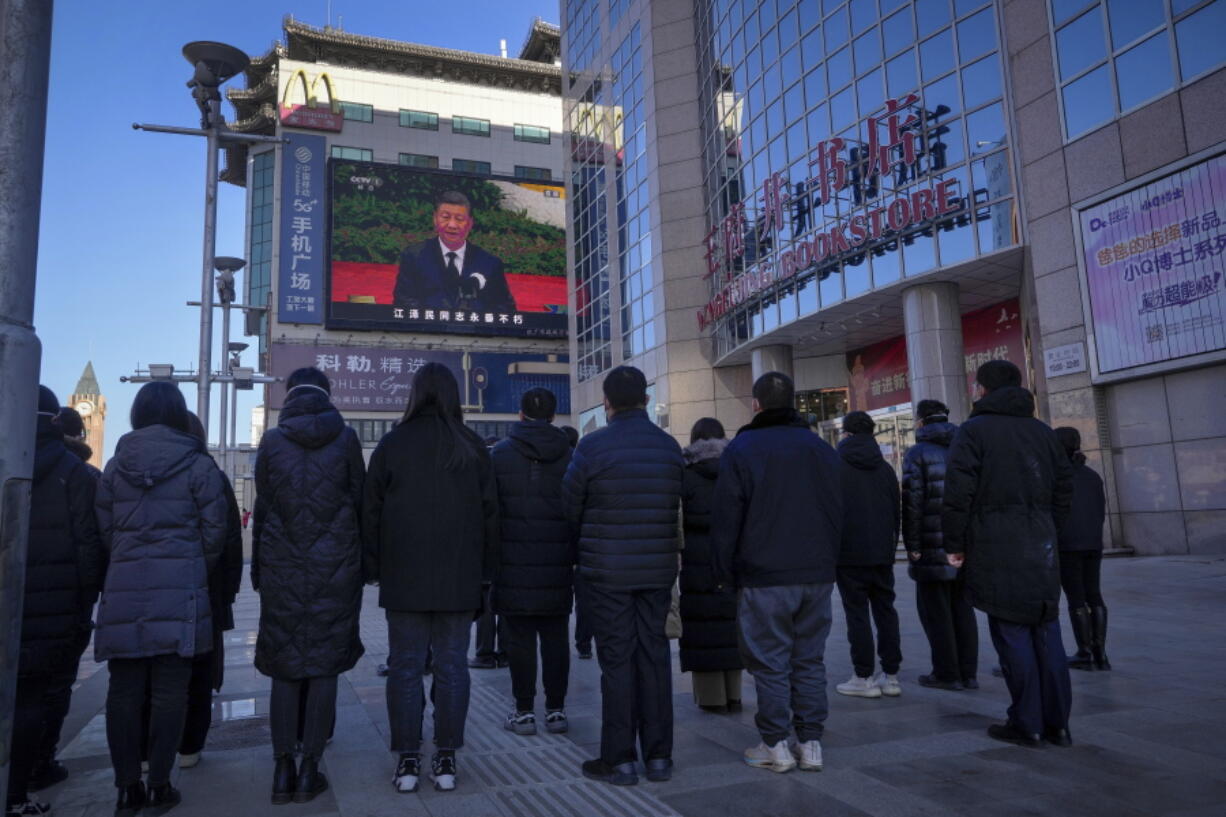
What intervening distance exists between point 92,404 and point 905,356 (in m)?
104

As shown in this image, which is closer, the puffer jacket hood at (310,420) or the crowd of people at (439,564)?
the crowd of people at (439,564)

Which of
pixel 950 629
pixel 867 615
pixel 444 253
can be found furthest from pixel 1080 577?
pixel 444 253

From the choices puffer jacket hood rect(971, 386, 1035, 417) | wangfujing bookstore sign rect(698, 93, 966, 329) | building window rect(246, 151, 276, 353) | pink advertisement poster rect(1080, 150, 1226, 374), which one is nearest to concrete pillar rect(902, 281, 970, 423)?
wangfujing bookstore sign rect(698, 93, 966, 329)

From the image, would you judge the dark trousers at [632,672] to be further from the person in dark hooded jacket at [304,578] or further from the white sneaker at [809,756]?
the person in dark hooded jacket at [304,578]

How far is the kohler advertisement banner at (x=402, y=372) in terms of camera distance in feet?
173

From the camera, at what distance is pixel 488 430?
5588 cm

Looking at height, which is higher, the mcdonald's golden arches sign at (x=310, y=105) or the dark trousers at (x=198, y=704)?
the mcdonald's golden arches sign at (x=310, y=105)

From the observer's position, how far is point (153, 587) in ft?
12.3

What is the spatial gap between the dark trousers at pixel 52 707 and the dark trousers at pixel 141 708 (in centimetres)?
43

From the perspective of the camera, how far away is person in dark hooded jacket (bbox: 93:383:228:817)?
3691 millimetres

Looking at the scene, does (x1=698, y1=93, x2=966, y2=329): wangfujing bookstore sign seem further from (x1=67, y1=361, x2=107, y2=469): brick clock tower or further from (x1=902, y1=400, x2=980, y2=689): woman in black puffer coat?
(x1=67, y1=361, x2=107, y2=469): brick clock tower

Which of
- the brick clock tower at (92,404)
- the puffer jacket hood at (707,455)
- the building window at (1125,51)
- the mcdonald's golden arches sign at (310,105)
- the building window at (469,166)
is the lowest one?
the puffer jacket hood at (707,455)

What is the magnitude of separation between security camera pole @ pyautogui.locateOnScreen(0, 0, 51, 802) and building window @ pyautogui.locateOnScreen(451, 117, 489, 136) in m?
61.9

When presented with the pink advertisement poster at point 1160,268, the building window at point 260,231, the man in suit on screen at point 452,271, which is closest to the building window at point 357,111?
Result: the building window at point 260,231
